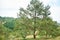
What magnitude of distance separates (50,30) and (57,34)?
99mm

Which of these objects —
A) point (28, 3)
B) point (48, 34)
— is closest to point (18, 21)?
point (28, 3)

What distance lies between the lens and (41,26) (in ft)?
6.76

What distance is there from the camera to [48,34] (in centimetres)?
205

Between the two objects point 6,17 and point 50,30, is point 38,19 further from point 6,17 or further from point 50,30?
point 6,17

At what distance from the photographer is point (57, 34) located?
6.63ft

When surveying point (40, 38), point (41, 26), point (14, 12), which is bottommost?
point (40, 38)

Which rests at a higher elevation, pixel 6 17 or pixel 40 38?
pixel 6 17

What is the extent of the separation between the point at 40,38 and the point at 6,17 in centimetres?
51

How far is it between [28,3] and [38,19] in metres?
Answer: 0.24

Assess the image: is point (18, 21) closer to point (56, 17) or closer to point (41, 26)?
point (41, 26)

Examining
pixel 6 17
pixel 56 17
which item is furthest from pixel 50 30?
pixel 6 17

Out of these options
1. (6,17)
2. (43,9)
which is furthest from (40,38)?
(6,17)

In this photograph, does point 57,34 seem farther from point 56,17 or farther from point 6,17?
point 6,17

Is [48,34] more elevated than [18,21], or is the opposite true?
[18,21]
